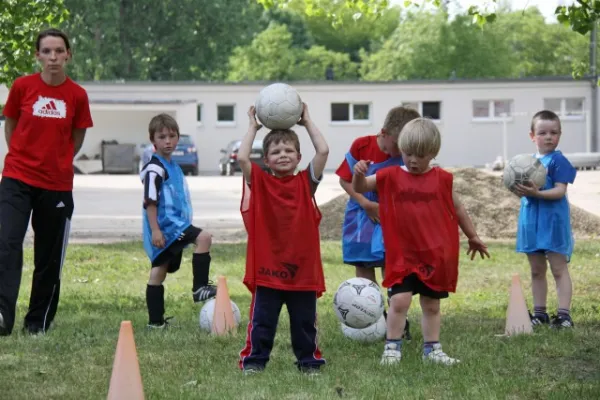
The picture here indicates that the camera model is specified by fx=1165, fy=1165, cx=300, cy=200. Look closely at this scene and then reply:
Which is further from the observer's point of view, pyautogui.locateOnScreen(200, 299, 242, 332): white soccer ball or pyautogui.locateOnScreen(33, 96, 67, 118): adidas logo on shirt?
pyautogui.locateOnScreen(200, 299, 242, 332): white soccer ball

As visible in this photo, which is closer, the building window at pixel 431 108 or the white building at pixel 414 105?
the white building at pixel 414 105

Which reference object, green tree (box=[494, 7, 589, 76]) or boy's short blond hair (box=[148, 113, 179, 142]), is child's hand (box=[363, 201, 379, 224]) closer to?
boy's short blond hair (box=[148, 113, 179, 142])

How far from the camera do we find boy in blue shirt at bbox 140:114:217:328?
8.93 metres

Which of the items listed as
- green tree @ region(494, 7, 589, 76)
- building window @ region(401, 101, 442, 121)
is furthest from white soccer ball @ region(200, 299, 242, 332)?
green tree @ region(494, 7, 589, 76)

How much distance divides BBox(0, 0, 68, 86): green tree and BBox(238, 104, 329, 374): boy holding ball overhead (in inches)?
306

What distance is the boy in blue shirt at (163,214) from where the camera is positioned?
29.3ft

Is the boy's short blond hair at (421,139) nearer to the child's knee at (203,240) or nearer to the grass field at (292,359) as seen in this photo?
the grass field at (292,359)

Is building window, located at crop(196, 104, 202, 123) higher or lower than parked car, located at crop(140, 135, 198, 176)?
higher

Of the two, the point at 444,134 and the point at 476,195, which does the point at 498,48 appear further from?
the point at 476,195

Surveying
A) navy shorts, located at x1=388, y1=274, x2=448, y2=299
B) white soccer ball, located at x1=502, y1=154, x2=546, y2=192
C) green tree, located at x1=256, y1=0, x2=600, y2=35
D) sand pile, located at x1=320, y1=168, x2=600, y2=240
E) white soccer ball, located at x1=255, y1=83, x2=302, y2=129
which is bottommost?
sand pile, located at x1=320, y1=168, x2=600, y2=240

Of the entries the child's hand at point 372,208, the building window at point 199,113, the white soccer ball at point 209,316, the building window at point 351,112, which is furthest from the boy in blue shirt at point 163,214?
the building window at point 351,112

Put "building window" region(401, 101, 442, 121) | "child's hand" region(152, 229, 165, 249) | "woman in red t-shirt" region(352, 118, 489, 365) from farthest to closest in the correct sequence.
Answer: "building window" region(401, 101, 442, 121), "child's hand" region(152, 229, 165, 249), "woman in red t-shirt" region(352, 118, 489, 365)

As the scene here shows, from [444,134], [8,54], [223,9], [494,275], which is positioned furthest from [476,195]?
[223,9]

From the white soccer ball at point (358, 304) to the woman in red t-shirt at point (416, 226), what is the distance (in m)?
0.64
